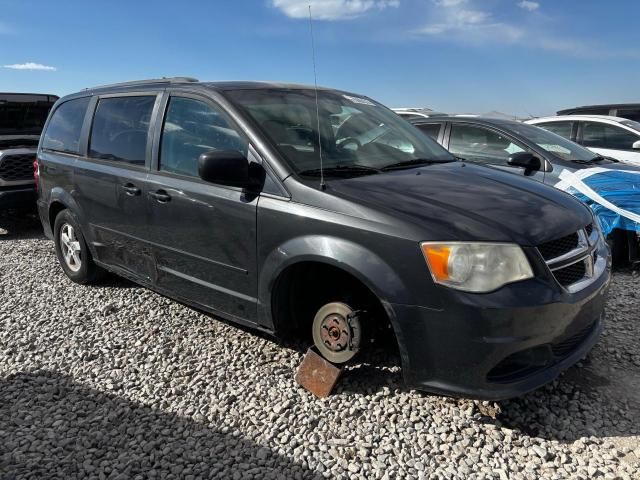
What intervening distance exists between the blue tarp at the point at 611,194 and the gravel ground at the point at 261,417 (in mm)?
1519

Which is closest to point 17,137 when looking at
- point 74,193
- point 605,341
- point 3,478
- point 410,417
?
point 74,193

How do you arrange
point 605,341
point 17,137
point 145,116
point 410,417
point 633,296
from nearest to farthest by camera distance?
point 410,417 < point 605,341 < point 145,116 < point 633,296 < point 17,137

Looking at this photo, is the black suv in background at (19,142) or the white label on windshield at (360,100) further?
the black suv in background at (19,142)

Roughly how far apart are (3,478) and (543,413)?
108 inches

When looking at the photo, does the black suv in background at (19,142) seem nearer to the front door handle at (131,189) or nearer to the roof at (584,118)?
the front door handle at (131,189)

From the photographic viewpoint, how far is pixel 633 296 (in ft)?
14.6

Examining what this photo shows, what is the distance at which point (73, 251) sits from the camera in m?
4.98

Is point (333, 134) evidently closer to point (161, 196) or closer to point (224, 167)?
point (224, 167)

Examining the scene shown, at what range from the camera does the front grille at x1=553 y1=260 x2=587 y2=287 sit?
2545 millimetres

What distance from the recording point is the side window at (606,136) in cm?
765

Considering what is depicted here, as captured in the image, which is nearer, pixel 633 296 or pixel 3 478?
pixel 3 478

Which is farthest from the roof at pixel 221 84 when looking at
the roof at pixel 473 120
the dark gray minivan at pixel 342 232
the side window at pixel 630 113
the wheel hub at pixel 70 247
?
the side window at pixel 630 113

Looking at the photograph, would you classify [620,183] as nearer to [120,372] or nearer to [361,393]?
[361,393]

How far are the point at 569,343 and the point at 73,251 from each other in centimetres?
438
